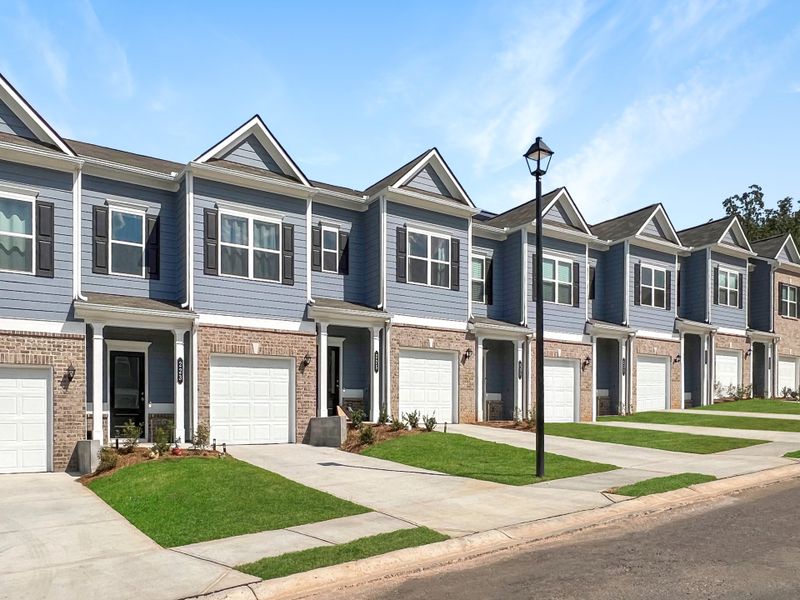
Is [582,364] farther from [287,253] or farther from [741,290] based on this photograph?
[287,253]

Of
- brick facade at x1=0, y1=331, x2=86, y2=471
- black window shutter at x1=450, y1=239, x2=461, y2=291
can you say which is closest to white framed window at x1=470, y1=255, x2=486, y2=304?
black window shutter at x1=450, y1=239, x2=461, y2=291

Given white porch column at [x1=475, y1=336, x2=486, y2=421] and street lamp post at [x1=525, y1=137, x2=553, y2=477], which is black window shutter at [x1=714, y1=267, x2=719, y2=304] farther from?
street lamp post at [x1=525, y1=137, x2=553, y2=477]

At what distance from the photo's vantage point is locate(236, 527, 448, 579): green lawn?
733 cm

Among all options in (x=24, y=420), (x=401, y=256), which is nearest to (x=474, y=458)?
(x=401, y=256)

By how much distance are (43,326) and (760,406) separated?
27919mm

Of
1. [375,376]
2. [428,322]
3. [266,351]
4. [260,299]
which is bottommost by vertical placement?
[375,376]

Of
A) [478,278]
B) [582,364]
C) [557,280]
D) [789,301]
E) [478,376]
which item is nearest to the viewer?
[478,376]

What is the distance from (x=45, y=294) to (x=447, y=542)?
11.5 m

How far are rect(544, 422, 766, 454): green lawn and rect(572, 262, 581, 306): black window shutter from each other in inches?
211

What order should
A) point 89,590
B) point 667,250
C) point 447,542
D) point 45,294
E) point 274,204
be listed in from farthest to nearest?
1. point 667,250
2. point 274,204
3. point 45,294
4. point 447,542
5. point 89,590

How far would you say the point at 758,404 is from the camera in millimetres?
29797

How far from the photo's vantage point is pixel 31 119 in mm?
15406

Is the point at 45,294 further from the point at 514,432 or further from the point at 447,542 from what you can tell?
the point at 514,432

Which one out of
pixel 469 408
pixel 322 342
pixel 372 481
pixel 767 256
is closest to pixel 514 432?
pixel 469 408
